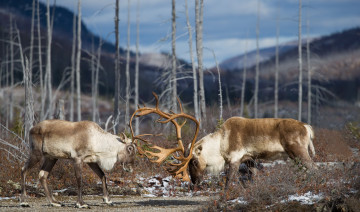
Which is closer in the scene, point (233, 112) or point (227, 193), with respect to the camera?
point (227, 193)

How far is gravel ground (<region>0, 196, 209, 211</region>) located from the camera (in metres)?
10.1

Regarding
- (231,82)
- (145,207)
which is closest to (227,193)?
(145,207)

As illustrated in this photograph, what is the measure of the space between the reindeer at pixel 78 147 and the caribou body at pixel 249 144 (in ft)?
5.38

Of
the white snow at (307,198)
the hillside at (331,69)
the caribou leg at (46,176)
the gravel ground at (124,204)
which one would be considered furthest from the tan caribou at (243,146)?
the hillside at (331,69)

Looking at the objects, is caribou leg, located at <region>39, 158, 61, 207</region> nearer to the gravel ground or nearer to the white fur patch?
the gravel ground

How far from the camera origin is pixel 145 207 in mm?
10422

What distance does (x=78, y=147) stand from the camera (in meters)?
10.4

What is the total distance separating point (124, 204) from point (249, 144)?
319cm

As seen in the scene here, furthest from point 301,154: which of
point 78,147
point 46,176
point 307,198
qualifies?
point 46,176

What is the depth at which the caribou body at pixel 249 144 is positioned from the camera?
10.3 metres

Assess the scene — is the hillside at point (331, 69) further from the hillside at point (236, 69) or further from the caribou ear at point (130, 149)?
the caribou ear at point (130, 149)

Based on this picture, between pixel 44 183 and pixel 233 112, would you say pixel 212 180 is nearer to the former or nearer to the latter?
pixel 44 183

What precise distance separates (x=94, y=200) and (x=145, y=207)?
1.78 m

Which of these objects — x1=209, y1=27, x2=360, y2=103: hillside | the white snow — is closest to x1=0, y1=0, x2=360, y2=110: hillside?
x1=209, y1=27, x2=360, y2=103: hillside
